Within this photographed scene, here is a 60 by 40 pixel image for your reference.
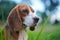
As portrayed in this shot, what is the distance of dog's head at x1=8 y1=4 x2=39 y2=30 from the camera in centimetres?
254

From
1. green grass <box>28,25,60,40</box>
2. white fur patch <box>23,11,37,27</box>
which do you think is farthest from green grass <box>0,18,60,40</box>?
white fur patch <box>23,11,37,27</box>

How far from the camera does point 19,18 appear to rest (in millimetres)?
2566

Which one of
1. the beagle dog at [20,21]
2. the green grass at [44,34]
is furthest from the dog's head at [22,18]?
the green grass at [44,34]

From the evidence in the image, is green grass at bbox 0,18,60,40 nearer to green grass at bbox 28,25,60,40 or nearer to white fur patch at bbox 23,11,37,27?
green grass at bbox 28,25,60,40

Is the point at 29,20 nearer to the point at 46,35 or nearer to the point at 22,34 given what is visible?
the point at 22,34

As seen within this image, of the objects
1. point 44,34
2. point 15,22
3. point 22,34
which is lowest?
point 44,34

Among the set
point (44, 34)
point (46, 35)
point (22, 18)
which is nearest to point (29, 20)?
point (22, 18)

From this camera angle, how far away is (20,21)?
2.54 m

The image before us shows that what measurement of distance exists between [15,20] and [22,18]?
0.08m

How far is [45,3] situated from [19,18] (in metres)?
1.79

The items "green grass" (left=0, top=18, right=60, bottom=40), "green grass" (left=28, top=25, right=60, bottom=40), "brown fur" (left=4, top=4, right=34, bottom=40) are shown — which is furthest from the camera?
"brown fur" (left=4, top=4, right=34, bottom=40)

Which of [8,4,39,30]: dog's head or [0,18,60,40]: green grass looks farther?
[8,4,39,30]: dog's head

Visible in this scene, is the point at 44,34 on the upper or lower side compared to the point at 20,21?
lower

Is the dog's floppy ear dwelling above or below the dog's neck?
above
